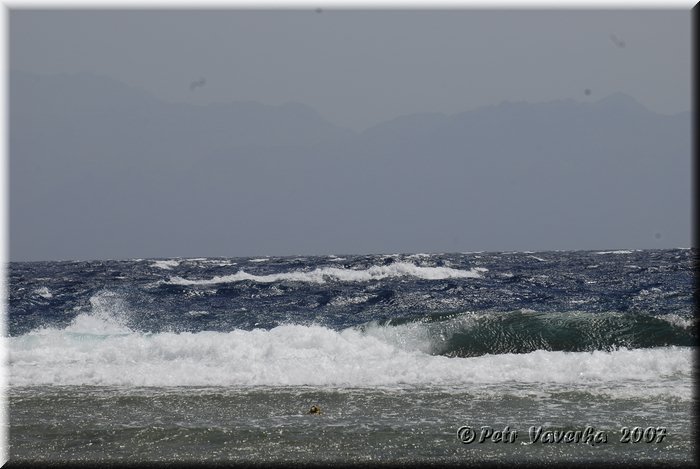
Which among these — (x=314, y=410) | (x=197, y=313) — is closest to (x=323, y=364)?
(x=314, y=410)

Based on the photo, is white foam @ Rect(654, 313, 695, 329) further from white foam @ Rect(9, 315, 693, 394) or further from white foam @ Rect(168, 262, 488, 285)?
white foam @ Rect(168, 262, 488, 285)

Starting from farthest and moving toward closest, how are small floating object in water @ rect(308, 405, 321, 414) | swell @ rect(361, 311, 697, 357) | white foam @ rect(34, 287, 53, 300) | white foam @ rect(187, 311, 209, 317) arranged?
white foam @ rect(34, 287, 53, 300)
white foam @ rect(187, 311, 209, 317)
swell @ rect(361, 311, 697, 357)
small floating object in water @ rect(308, 405, 321, 414)

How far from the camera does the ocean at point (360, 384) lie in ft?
26.1

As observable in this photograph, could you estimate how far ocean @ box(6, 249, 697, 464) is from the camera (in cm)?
795

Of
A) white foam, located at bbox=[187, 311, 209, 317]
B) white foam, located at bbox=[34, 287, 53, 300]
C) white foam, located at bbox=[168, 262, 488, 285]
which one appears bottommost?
white foam, located at bbox=[187, 311, 209, 317]

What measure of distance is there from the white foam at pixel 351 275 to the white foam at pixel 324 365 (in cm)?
1834

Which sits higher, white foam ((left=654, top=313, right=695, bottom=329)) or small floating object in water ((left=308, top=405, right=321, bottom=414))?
white foam ((left=654, top=313, right=695, bottom=329))

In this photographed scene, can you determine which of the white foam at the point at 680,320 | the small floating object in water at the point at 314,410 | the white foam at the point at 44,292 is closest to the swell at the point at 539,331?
the white foam at the point at 680,320

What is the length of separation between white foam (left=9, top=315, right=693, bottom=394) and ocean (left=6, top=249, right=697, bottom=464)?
0.05 m

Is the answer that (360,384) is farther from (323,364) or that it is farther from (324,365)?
(323,364)

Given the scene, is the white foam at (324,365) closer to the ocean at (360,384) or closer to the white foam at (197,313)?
the ocean at (360,384)

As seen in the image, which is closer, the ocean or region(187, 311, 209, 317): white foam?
the ocean

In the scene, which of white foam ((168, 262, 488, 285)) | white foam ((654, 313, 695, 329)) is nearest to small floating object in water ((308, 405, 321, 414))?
white foam ((654, 313, 695, 329))

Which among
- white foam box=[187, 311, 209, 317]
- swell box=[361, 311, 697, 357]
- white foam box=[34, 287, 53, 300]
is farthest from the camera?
white foam box=[34, 287, 53, 300]
